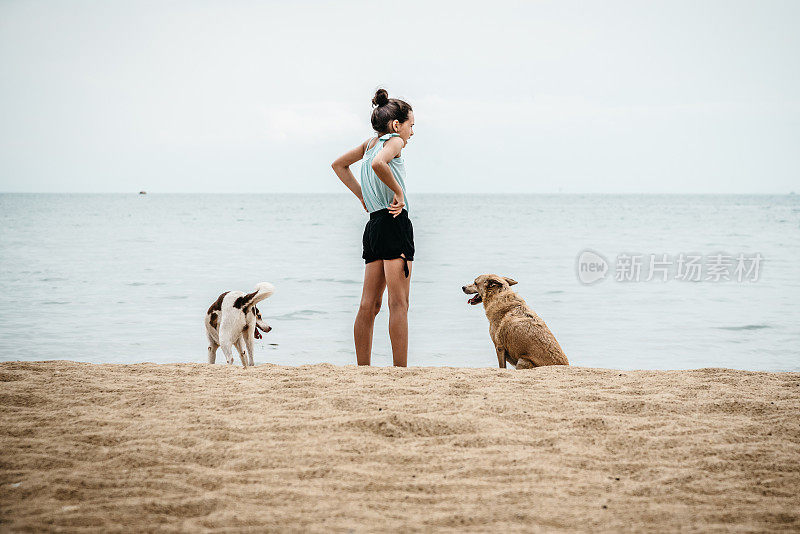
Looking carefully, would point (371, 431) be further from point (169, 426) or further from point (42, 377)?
point (42, 377)

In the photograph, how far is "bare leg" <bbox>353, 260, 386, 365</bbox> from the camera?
16.7 feet

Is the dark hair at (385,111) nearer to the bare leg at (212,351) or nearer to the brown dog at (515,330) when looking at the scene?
the brown dog at (515,330)

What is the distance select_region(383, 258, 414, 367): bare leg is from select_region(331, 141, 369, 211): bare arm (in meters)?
0.64

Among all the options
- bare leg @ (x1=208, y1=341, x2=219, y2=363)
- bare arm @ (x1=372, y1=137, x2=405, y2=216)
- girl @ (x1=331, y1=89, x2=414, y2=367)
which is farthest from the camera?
bare leg @ (x1=208, y1=341, x2=219, y2=363)

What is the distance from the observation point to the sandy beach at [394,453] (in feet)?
8.54

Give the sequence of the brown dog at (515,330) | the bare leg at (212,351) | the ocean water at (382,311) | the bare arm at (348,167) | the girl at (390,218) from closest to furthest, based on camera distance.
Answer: the girl at (390,218), the bare arm at (348,167), the brown dog at (515,330), the bare leg at (212,351), the ocean water at (382,311)

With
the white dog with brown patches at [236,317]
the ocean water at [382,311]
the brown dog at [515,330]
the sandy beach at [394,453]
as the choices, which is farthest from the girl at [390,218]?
the ocean water at [382,311]

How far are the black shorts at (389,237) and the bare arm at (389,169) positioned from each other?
10 centimetres

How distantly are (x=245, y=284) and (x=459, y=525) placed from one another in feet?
36.6

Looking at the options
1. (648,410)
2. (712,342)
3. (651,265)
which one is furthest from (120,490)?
(651,265)

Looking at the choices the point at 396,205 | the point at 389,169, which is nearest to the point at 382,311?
the point at 396,205

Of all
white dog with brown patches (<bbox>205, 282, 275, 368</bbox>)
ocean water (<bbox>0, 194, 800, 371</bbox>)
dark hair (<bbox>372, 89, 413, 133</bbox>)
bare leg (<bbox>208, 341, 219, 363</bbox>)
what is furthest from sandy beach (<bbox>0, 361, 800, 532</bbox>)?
ocean water (<bbox>0, 194, 800, 371</bbox>)

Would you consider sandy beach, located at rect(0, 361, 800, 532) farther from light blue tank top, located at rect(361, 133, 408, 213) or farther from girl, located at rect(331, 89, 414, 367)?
light blue tank top, located at rect(361, 133, 408, 213)

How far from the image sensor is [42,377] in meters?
4.53
